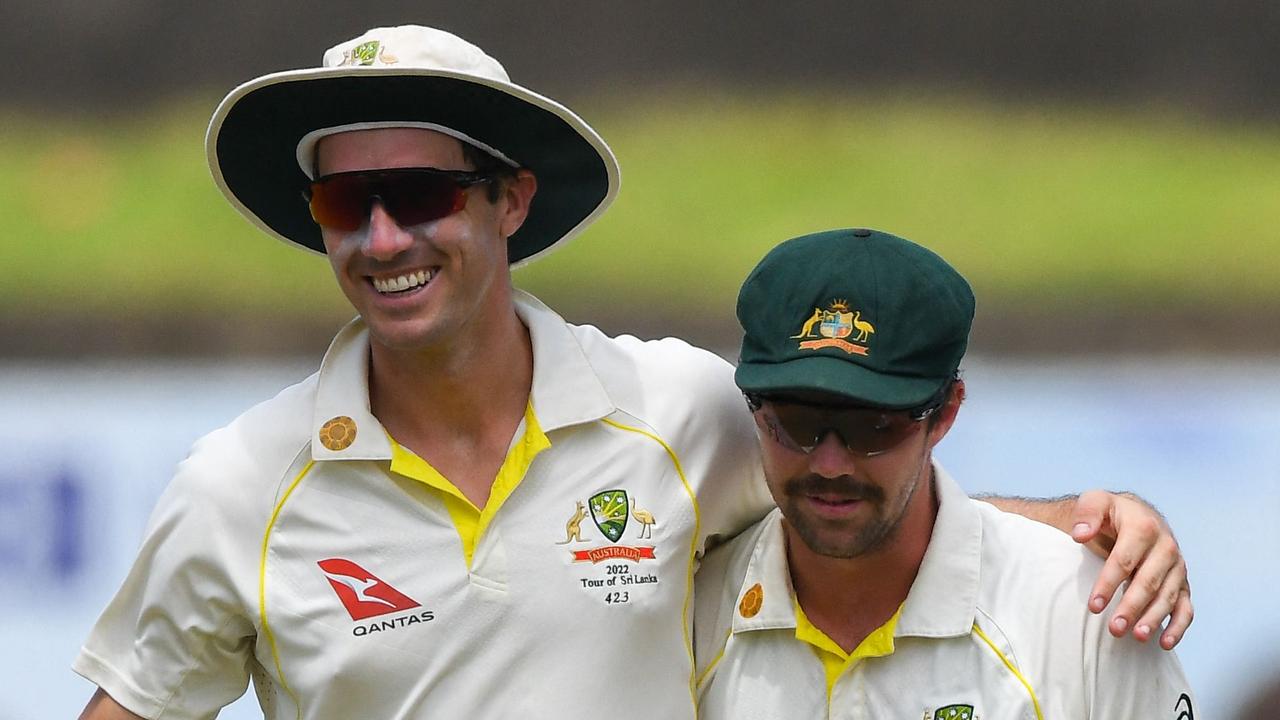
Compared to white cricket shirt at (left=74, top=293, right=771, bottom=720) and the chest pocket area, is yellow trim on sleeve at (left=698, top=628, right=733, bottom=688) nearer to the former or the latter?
white cricket shirt at (left=74, top=293, right=771, bottom=720)

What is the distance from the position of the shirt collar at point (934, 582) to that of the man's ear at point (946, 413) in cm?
12

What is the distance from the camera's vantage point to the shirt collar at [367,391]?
9.71 feet

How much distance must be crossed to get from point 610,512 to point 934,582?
59 centimetres

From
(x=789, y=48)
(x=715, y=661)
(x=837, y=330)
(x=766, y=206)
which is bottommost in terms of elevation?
(x=715, y=661)

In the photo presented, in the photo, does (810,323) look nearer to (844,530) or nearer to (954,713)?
(844,530)

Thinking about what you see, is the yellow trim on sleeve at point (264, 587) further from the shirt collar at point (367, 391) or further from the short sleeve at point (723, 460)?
the short sleeve at point (723, 460)

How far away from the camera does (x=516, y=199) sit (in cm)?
328

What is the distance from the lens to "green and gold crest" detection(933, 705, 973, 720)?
2736 millimetres

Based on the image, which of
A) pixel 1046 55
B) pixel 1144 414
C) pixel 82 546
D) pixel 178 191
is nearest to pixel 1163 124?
pixel 1046 55

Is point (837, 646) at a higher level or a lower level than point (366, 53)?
lower

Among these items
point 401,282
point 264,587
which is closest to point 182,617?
point 264,587

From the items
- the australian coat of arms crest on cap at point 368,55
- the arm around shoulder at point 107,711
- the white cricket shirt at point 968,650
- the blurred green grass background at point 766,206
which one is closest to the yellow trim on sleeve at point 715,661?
the white cricket shirt at point 968,650

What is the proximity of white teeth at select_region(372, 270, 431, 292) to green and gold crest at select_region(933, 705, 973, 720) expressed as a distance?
1.15m

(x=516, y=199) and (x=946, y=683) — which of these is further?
(x=516, y=199)
